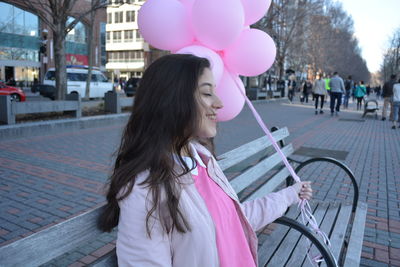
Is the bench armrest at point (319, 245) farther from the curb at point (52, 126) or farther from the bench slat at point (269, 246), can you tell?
the curb at point (52, 126)

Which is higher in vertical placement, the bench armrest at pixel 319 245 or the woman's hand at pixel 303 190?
the woman's hand at pixel 303 190

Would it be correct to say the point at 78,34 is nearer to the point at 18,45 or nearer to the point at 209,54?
the point at 18,45

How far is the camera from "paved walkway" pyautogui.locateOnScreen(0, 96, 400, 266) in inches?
136

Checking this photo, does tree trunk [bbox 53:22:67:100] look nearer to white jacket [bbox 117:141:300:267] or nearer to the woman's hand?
the woman's hand

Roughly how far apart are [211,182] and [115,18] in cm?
7402

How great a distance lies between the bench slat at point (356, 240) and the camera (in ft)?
7.84

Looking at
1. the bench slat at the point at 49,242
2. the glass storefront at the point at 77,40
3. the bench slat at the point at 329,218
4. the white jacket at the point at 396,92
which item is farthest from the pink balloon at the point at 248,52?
the glass storefront at the point at 77,40

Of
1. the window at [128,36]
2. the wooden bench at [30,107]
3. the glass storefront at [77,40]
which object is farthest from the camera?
the window at [128,36]

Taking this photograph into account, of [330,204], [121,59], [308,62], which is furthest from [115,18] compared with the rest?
[330,204]

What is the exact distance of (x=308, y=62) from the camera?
45500mm

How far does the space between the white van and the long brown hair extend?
21.4 metres

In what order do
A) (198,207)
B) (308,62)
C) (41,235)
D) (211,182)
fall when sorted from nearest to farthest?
(41,235) < (198,207) < (211,182) < (308,62)

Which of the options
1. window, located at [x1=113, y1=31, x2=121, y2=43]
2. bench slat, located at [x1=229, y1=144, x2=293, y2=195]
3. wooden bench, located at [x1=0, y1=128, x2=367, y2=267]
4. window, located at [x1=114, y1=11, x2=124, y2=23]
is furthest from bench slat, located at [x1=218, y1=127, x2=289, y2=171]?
window, located at [x1=113, y1=31, x2=121, y2=43]

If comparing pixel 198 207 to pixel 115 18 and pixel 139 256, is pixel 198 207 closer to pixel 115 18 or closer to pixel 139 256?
pixel 139 256
